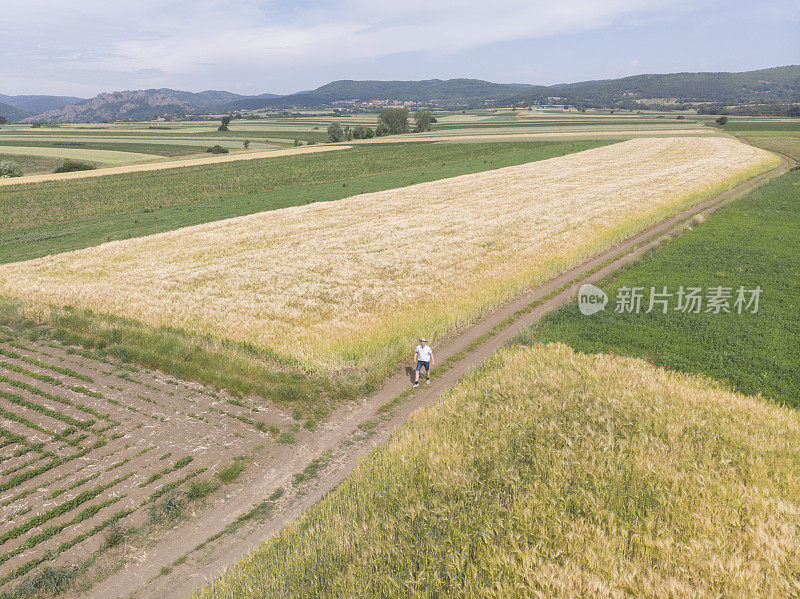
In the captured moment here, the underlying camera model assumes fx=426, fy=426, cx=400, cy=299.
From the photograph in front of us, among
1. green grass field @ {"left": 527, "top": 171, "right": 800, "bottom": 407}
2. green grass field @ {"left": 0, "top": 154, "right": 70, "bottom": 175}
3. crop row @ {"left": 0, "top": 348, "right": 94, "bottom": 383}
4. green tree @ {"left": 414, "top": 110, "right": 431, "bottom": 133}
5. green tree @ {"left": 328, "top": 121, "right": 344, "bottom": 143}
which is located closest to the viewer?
green grass field @ {"left": 527, "top": 171, "right": 800, "bottom": 407}

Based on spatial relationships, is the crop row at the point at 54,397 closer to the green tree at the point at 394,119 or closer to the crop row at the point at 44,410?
the crop row at the point at 44,410

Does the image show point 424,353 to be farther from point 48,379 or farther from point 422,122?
point 422,122

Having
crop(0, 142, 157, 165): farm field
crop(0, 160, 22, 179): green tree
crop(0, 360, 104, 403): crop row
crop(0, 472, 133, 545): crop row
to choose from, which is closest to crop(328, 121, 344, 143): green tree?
crop(0, 142, 157, 165): farm field

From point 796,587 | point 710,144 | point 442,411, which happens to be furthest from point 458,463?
point 710,144

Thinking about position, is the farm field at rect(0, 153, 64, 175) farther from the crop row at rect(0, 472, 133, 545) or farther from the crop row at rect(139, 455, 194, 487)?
the crop row at rect(139, 455, 194, 487)

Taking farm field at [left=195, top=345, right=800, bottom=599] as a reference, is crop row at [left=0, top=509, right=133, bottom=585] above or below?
below

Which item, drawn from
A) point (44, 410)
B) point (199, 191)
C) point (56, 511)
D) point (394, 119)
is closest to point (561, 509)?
point (56, 511)

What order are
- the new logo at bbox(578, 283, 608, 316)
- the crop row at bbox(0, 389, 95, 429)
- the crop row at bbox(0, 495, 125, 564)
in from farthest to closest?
the new logo at bbox(578, 283, 608, 316) → the crop row at bbox(0, 389, 95, 429) → the crop row at bbox(0, 495, 125, 564)
